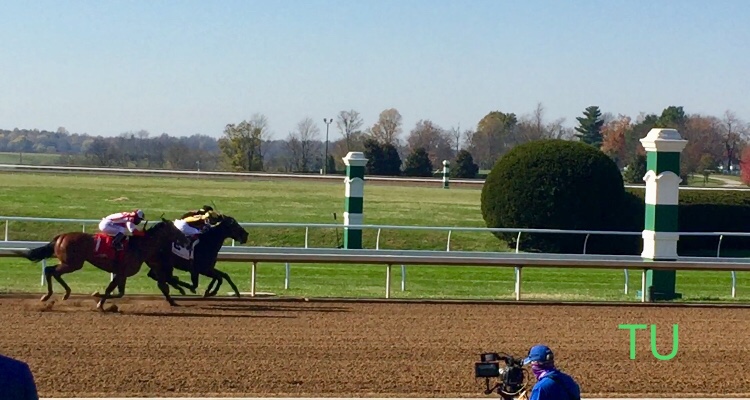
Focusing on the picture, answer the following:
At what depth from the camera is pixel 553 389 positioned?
510 cm

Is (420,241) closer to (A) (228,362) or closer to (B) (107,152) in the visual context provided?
(A) (228,362)

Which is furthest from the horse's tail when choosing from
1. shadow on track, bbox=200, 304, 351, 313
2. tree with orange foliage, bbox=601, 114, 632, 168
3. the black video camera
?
tree with orange foliage, bbox=601, 114, 632, 168

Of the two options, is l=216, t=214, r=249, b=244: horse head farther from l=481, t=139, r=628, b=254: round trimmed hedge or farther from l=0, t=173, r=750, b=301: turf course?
l=481, t=139, r=628, b=254: round trimmed hedge

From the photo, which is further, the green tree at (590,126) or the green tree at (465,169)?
the green tree at (590,126)

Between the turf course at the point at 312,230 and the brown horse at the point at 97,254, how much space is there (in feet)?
5.49

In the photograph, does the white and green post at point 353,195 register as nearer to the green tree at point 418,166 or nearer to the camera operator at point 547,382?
the camera operator at point 547,382

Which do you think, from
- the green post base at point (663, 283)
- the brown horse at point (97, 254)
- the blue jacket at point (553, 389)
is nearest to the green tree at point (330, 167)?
the green post base at point (663, 283)

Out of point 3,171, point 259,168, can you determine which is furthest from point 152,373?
point 259,168

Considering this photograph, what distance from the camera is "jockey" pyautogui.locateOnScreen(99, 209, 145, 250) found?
11573 millimetres

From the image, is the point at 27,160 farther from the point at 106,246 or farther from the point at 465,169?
the point at 106,246

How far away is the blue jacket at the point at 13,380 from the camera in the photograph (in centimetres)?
339

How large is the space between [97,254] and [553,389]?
7411 millimetres

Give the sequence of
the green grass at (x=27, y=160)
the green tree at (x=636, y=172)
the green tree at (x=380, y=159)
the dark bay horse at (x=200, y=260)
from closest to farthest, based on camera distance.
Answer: the dark bay horse at (x=200, y=260)
the green tree at (x=636, y=172)
the green tree at (x=380, y=159)
the green grass at (x=27, y=160)

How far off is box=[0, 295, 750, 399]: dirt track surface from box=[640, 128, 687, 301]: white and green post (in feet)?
3.66
